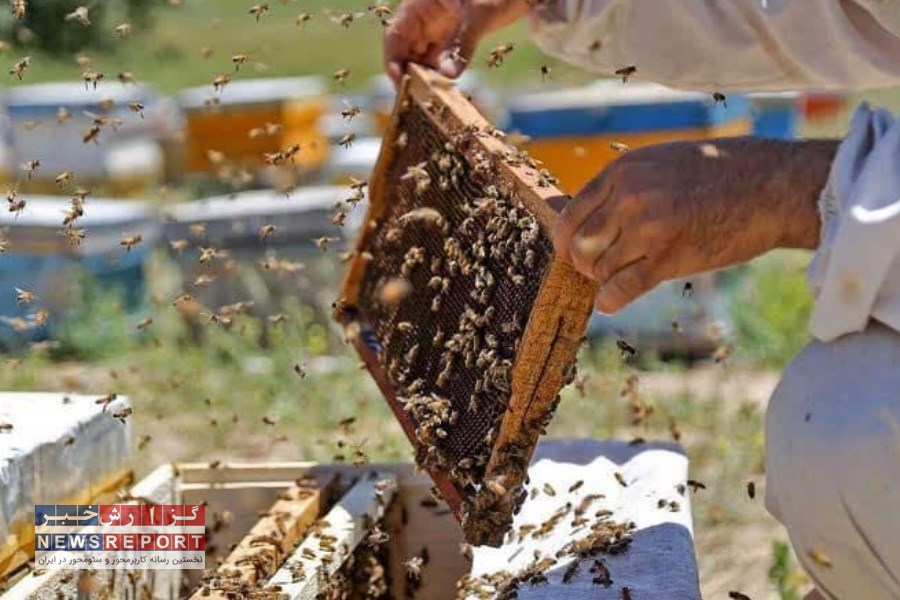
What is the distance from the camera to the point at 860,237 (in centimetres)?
166

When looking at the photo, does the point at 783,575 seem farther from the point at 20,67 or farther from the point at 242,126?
the point at 242,126

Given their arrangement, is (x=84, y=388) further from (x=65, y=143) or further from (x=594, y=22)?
(x=65, y=143)

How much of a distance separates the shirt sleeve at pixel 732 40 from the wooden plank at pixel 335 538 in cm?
100

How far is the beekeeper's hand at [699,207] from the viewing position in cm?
176

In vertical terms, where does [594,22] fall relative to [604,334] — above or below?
above

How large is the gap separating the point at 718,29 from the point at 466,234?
2.01ft

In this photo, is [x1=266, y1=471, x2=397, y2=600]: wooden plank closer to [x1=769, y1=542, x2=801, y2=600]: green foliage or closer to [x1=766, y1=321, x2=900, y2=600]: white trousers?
[x1=766, y1=321, x2=900, y2=600]: white trousers

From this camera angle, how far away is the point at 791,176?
1775 millimetres

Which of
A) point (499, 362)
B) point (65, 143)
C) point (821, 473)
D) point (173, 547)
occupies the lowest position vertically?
point (65, 143)

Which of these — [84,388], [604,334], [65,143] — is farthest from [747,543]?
[65,143]

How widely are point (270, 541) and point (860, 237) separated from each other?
1304mm

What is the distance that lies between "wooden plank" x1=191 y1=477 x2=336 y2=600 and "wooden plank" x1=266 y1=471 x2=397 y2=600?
0.13 ft

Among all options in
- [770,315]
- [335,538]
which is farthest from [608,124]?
[335,538]

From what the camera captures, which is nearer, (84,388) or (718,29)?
(718,29)
